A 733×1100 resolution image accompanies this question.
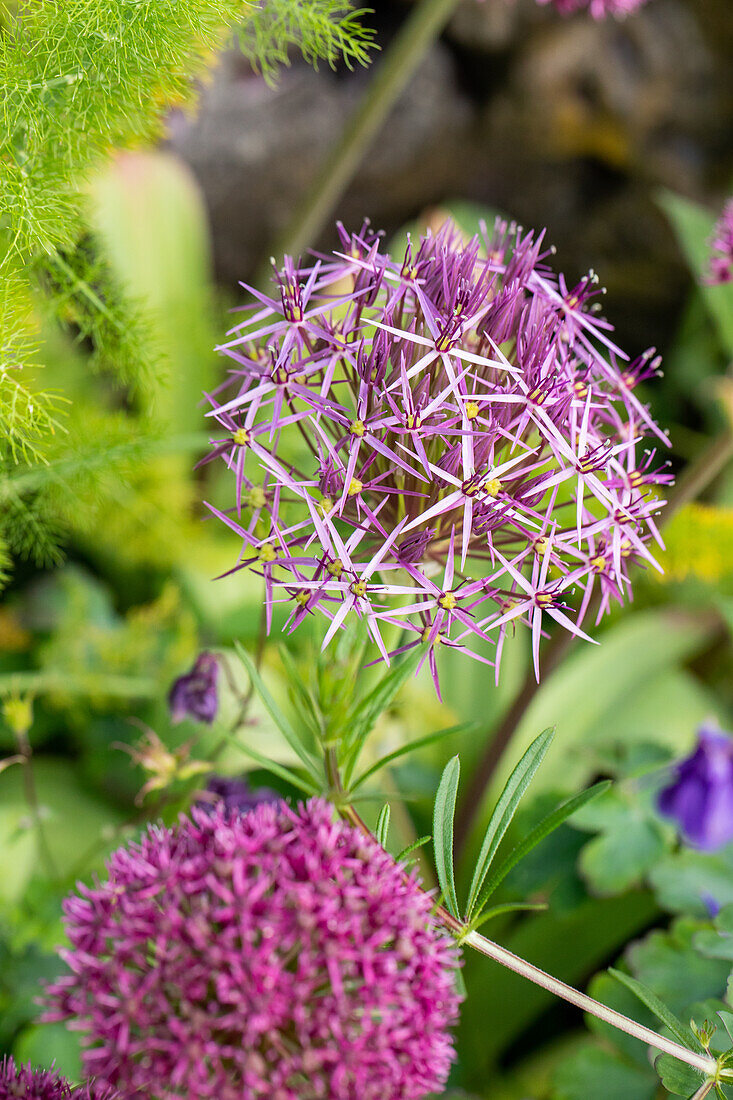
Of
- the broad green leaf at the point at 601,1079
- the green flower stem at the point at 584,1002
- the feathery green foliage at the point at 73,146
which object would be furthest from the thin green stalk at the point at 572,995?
the feathery green foliage at the point at 73,146

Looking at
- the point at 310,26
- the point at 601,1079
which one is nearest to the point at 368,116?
the point at 310,26

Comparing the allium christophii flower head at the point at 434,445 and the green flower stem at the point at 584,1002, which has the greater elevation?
the allium christophii flower head at the point at 434,445

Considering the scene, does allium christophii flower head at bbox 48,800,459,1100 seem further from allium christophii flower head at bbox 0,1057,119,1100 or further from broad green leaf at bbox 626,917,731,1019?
broad green leaf at bbox 626,917,731,1019

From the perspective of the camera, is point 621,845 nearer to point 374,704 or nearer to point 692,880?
point 692,880

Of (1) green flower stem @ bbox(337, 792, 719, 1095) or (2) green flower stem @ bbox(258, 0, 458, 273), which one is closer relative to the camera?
(1) green flower stem @ bbox(337, 792, 719, 1095)

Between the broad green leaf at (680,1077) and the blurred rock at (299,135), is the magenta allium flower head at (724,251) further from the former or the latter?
the blurred rock at (299,135)

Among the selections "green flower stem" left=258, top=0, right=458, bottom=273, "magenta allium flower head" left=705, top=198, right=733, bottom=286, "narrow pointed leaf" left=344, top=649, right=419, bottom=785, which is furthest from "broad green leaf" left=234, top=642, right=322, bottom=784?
"green flower stem" left=258, top=0, right=458, bottom=273
